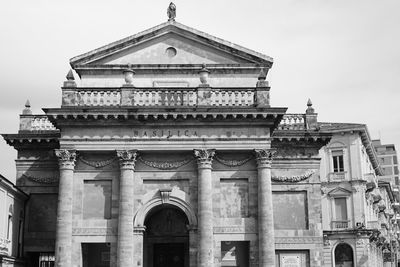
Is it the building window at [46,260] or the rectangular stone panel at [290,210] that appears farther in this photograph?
the building window at [46,260]

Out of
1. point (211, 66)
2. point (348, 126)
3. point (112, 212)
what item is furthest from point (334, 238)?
point (112, 212)

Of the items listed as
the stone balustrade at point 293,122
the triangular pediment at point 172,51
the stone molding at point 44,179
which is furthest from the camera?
the stone balustrade at point 293,122

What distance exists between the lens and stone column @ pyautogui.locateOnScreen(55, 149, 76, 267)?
3036cm

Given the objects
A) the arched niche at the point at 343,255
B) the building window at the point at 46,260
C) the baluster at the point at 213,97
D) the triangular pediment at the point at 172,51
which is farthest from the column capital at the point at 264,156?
the arched niche at the point at 343,255

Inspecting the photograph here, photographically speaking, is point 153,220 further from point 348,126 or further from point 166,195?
point 348,126

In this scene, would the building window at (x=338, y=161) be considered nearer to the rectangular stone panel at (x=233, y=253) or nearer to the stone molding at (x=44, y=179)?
the rectangular stone panel at (x=233, y=253)

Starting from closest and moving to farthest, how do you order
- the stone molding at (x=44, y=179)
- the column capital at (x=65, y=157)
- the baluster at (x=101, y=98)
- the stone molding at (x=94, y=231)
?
the stone molding at (x=94, y=231), the column capital at (x=65, y=157), the baluster at (x=101, y=98), the stone molding at (x=44, y=179)

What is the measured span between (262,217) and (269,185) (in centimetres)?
174

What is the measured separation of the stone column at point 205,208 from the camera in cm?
3044

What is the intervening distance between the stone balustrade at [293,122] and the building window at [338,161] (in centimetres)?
2619

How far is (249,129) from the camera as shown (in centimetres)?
3222

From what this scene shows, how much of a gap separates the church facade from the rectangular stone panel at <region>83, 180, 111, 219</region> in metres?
0.05

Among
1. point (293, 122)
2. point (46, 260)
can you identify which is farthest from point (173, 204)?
point (46, 260)

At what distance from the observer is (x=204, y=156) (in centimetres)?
3164
